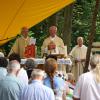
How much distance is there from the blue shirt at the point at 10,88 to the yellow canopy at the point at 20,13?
821 centimetres

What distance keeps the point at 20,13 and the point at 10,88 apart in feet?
28.8

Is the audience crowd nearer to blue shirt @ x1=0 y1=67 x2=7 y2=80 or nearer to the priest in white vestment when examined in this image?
blue shirt @ x1=0 y1=67 x2=7 y2=80

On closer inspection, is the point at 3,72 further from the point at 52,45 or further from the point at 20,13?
the point at 20,13

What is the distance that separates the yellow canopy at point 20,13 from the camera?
53.9 ft

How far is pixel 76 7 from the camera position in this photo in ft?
83.8

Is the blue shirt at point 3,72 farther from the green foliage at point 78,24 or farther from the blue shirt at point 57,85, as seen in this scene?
the green foliage at point 78,24

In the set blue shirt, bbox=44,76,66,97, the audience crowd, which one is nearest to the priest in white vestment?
blue shirt, bbox=44,76,66,97

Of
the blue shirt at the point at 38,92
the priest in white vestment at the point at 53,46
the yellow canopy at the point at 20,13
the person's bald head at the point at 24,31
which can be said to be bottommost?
the blue shirt at the point at 38,92

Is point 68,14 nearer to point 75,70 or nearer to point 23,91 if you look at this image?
point 75,70

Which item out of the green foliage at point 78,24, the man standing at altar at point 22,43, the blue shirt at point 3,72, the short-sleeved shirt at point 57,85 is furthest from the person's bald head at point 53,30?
the green foliage at point 78,24

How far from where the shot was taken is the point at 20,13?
16734mm

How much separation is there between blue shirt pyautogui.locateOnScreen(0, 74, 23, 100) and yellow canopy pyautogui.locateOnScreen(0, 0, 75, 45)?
26.9ft

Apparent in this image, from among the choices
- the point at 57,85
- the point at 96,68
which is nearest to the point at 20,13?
the point at 57,85

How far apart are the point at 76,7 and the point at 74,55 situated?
28.2ft
